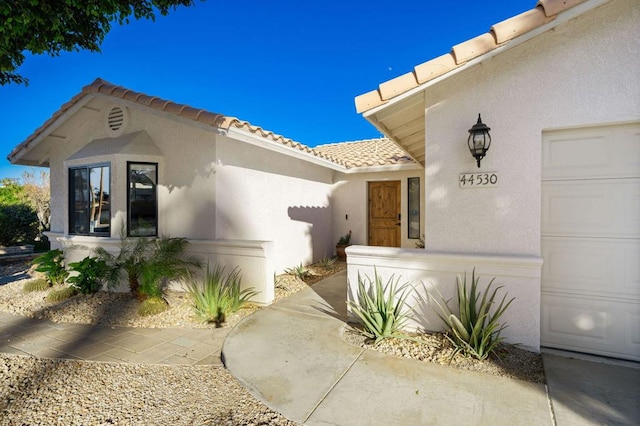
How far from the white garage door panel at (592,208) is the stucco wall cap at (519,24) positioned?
80.3 inches

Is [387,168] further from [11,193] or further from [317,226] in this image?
[11,193]

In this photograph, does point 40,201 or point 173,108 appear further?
point 40,201

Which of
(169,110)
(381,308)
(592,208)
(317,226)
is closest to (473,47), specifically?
(592,208)

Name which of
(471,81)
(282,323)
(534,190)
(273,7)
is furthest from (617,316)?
(273,7)

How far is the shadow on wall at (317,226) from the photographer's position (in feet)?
32.3

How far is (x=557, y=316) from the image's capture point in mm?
4266

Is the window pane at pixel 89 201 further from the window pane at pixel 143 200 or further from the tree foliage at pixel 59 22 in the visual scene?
the tree foliage at pixel 59 22

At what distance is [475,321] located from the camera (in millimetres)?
4160

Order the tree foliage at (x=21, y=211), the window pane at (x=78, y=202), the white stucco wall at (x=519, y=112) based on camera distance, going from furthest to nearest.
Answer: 1. the tree foliage at (x=21, y=211)
2. the window pane at (x=78, y=202)
3. the white stucco wall at (x=519, y=112)

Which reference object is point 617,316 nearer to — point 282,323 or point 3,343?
point 282,323

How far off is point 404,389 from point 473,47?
4329mm

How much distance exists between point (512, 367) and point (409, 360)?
120 centimetres

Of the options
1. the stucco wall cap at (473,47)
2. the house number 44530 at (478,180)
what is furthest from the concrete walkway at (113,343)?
the stucco wall cap at (473,47)

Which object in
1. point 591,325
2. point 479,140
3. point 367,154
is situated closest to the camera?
point 591,325
